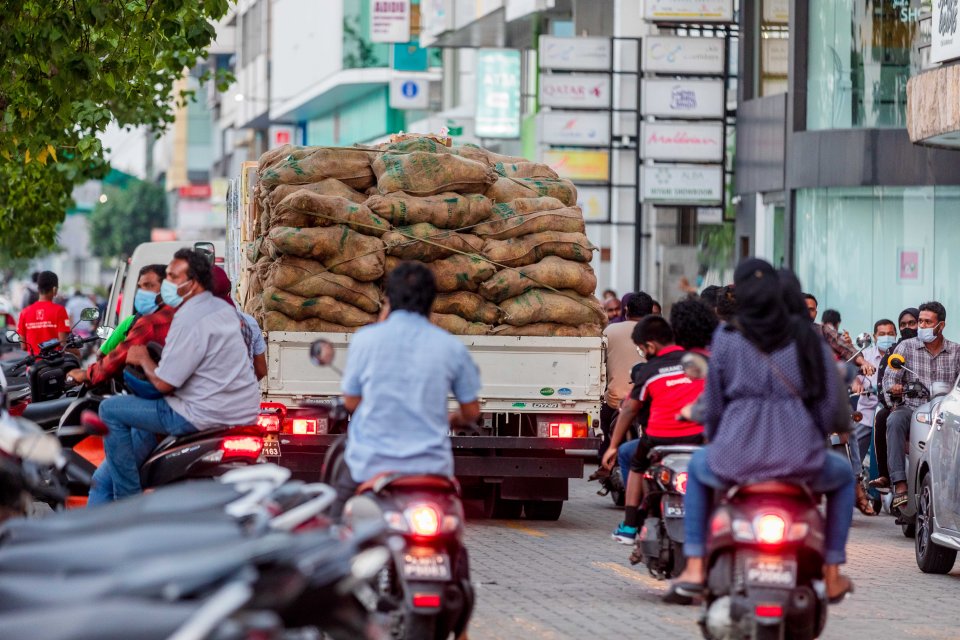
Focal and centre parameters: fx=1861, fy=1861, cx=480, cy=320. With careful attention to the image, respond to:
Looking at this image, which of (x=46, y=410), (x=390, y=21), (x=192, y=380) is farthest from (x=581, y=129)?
(x=192, y=380)

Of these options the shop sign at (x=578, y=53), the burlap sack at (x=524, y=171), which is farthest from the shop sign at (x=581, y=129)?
the burlap sack at (x=524, y=171)

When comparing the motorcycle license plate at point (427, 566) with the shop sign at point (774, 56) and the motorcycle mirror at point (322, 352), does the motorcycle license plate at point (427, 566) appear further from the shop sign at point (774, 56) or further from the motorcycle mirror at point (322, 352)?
the shop sign at point (774, 56)

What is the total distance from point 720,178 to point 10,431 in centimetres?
2444

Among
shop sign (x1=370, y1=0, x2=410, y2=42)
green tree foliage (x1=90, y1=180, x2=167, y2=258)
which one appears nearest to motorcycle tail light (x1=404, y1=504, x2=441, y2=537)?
shop sign (x1=370, y1=0, x2=410, y2=42)

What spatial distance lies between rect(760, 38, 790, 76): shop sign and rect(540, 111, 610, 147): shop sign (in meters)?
2.95

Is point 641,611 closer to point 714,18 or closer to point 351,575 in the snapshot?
point 351,575

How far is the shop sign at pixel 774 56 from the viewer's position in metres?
30.8

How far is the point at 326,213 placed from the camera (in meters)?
14.2

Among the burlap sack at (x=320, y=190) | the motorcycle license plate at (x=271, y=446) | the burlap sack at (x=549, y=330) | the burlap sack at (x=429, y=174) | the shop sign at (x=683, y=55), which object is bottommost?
the motorcycle license plate at (x=271, y=446)

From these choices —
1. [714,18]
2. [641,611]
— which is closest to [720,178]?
[714,18]

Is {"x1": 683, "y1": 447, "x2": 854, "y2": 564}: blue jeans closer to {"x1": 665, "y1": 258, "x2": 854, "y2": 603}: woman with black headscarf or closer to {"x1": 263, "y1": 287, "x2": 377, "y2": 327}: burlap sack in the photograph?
{"x1": 665, "y1": 258, "x2": 854, "y2": 603}: woman with black headscarf

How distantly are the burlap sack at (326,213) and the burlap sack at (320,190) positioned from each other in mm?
195

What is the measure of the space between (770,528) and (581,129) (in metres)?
25.6

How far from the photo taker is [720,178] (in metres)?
30.8
